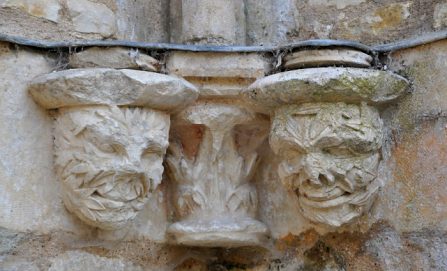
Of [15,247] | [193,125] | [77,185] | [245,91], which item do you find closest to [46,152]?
[77,185]

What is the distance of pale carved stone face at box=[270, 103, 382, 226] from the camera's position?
184 centimetres

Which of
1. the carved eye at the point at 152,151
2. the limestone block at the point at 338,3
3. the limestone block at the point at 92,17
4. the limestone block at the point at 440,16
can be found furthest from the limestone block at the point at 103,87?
the limestone block at the point at 440,16

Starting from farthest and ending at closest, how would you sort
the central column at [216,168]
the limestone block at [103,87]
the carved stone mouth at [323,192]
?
the central column at [216,168] < the carved stone mouth at [323,192] < the limestone block at [103,87]

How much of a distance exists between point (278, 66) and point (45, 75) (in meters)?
0.56

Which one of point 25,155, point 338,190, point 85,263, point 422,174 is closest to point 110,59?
point 25,155

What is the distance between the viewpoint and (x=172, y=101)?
6.11 ft

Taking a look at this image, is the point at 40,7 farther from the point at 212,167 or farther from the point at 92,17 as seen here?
the point at 212,167

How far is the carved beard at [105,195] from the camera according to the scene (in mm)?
1813

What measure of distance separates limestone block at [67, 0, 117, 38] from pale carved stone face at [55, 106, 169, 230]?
248mm

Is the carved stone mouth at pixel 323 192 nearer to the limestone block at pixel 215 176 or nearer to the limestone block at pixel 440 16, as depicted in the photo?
the limestone block at pixel 215 176

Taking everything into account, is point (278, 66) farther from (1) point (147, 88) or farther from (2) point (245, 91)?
(1) point (147, 88)

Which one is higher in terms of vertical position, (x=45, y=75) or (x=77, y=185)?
(x=45, y=75)

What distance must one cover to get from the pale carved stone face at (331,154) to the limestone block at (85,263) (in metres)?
0.49

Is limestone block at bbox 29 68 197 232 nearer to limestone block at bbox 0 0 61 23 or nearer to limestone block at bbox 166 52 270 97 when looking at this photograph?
limestone block at bbox 166 52 270 97
